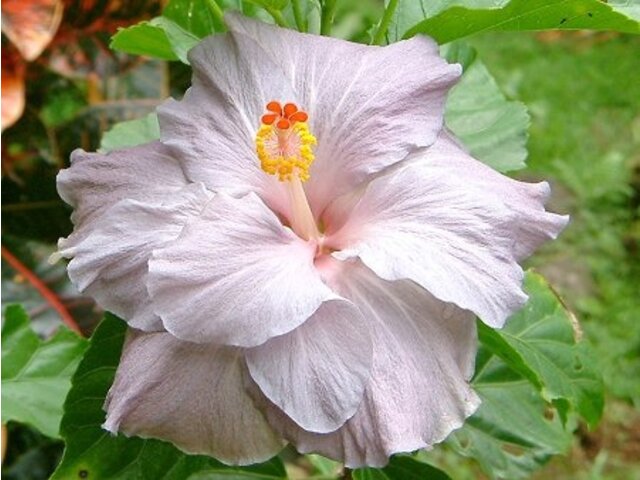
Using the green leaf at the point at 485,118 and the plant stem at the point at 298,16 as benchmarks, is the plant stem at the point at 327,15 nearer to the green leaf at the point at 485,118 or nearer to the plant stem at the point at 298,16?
the plant stem at the point at 298,16

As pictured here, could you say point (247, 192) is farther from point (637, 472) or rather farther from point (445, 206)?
point (637, 472)

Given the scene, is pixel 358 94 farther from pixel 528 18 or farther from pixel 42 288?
pixel 42 288

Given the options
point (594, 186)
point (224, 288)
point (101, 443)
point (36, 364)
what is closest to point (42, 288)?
point (36, 364)

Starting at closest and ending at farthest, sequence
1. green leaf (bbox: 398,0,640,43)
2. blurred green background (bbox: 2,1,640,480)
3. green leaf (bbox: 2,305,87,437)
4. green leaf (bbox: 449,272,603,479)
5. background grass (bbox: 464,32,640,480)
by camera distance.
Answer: green leaf (bbox: 398,0,640,43) → green leaf (bbox: 449,272,603,479) → green leaf (bbox: 2,305,87,437) → blurred green background (bbox: 2,1,640,480) → background grass (bbox: 464,32,640,480)

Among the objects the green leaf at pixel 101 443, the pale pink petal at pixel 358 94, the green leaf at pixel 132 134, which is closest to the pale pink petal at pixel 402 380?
the pale pink petal at pixel 358 94

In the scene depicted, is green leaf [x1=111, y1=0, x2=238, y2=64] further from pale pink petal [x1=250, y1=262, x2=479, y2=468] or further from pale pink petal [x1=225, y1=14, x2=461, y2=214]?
pale pink petal [x1=250, y1=262, x2=479, y2=468]

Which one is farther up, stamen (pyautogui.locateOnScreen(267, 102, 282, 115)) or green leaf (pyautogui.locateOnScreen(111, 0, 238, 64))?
stamen (pyautogui.locateOnScreen(267, 102, 282, 115))

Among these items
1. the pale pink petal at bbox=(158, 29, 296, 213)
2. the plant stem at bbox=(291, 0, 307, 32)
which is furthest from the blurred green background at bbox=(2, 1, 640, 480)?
the pale pink petal at bbox=(158, 29, 296, 213)

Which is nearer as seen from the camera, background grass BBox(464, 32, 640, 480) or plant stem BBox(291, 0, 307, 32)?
plant stem BBox(291, 0, 307, 32)
